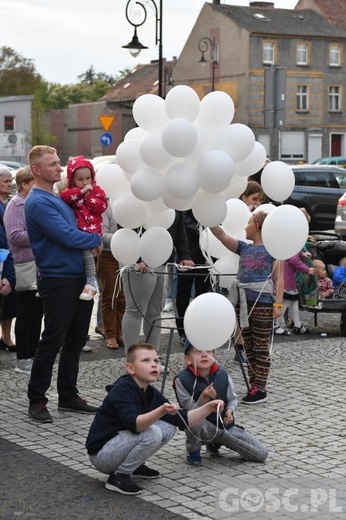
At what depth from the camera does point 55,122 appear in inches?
3642

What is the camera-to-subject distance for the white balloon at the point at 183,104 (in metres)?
7.91

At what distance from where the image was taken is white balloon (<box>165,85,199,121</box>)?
7.91 meters

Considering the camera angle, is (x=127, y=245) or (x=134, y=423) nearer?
(x=134, y=423)

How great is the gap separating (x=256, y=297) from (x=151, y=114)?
1.81m

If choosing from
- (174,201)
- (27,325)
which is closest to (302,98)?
(27,325)

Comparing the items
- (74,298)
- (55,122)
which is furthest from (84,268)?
(55,122)

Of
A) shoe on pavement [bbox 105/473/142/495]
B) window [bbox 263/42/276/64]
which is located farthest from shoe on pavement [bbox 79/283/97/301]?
window [bbox 263/42/276/64]

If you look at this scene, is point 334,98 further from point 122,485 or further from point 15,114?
point 122,485

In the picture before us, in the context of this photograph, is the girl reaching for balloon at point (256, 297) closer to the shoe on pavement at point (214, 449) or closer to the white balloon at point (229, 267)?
the white balloon at point (229, 267)

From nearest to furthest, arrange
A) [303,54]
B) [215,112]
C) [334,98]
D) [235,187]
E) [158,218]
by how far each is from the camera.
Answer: [215,112] < [235,187] < [158,218] < [303,54] < [334,98]

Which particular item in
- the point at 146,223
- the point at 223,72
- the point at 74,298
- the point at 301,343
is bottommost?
the point at 301,343

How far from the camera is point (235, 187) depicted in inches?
329

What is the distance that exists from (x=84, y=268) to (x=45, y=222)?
497 millimetres

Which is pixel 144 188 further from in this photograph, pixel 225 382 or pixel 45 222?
pixel 225 382
